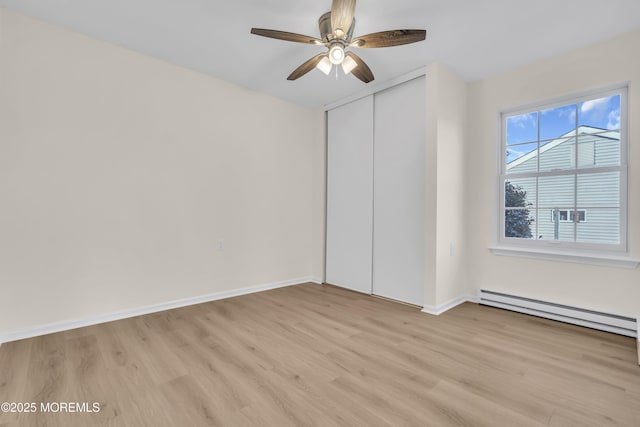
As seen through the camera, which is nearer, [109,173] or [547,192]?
[109,173]

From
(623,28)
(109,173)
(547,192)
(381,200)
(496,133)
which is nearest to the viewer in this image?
(623,28)

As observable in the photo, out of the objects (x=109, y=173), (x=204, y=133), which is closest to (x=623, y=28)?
(x=204, y=133)

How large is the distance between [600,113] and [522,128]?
623 mm

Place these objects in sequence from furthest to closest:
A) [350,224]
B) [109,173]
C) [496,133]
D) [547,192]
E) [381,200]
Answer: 1. [350,224]
2. [381,200]
3. [496,133]
4. [547,192]
5. [109,173]

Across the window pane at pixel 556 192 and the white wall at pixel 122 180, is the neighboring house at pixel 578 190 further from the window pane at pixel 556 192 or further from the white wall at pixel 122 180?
the white wall at pixel 122 180

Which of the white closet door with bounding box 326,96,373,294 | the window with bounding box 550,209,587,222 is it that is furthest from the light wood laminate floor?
the white closet door with bounding box 326,96,373,294

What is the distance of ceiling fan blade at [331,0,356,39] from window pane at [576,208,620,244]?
2786mm

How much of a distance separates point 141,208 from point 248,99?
1.84 m

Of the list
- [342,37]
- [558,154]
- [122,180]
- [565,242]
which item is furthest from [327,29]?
[565,242]

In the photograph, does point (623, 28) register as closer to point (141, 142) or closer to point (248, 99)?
point (248, 99)

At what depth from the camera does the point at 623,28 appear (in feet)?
8.09

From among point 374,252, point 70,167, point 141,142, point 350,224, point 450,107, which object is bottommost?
point 374,252

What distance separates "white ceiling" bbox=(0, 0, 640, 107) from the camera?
223 cm

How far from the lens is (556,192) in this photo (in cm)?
299
